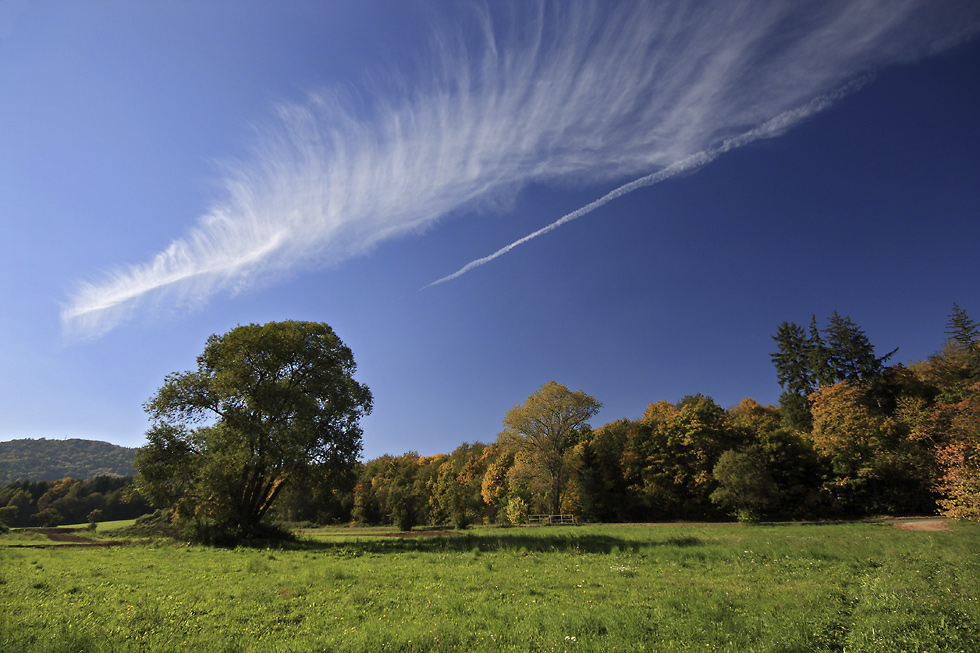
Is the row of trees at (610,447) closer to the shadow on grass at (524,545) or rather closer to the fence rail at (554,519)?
the fence rail at (554,519)

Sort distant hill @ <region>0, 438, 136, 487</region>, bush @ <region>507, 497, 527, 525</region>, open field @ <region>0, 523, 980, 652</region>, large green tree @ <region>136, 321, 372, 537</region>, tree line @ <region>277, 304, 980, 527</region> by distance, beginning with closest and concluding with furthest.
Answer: open field @ <region>0, 523, 980, 652</region> → large green tree @ <region>136, 321, 372, 537</region> → tree line @ <region>277, 304, 980, 527</region> → bush @ <region>507, 497, 527, 525</region> → distant hill @ <region>0, 438, 136, 487</region>

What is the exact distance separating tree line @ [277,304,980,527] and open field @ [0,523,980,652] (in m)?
17.4

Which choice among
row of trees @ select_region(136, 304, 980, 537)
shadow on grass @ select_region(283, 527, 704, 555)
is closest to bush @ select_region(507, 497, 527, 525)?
row of trees @ select_region(136, 304, 980, 537)

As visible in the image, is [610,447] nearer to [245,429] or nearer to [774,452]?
[774,452]

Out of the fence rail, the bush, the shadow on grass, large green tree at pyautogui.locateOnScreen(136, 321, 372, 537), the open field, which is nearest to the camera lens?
the open field

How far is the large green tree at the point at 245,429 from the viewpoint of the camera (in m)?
26.8

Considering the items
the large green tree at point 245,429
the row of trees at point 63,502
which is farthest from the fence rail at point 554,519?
the row of trees at point 63,502

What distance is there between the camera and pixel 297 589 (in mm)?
12086

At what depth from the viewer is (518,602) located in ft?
34.1

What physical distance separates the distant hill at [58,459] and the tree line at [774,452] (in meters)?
110

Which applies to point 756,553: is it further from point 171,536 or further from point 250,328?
point 171,536

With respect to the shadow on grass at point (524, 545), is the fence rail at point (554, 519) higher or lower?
lower

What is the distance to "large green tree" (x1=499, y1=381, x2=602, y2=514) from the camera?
5125cm

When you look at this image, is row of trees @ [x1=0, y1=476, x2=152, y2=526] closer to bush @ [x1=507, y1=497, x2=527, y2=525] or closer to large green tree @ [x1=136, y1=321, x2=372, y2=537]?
large green tree @ [x1=136, y1=321, x2=372, y2=537]
